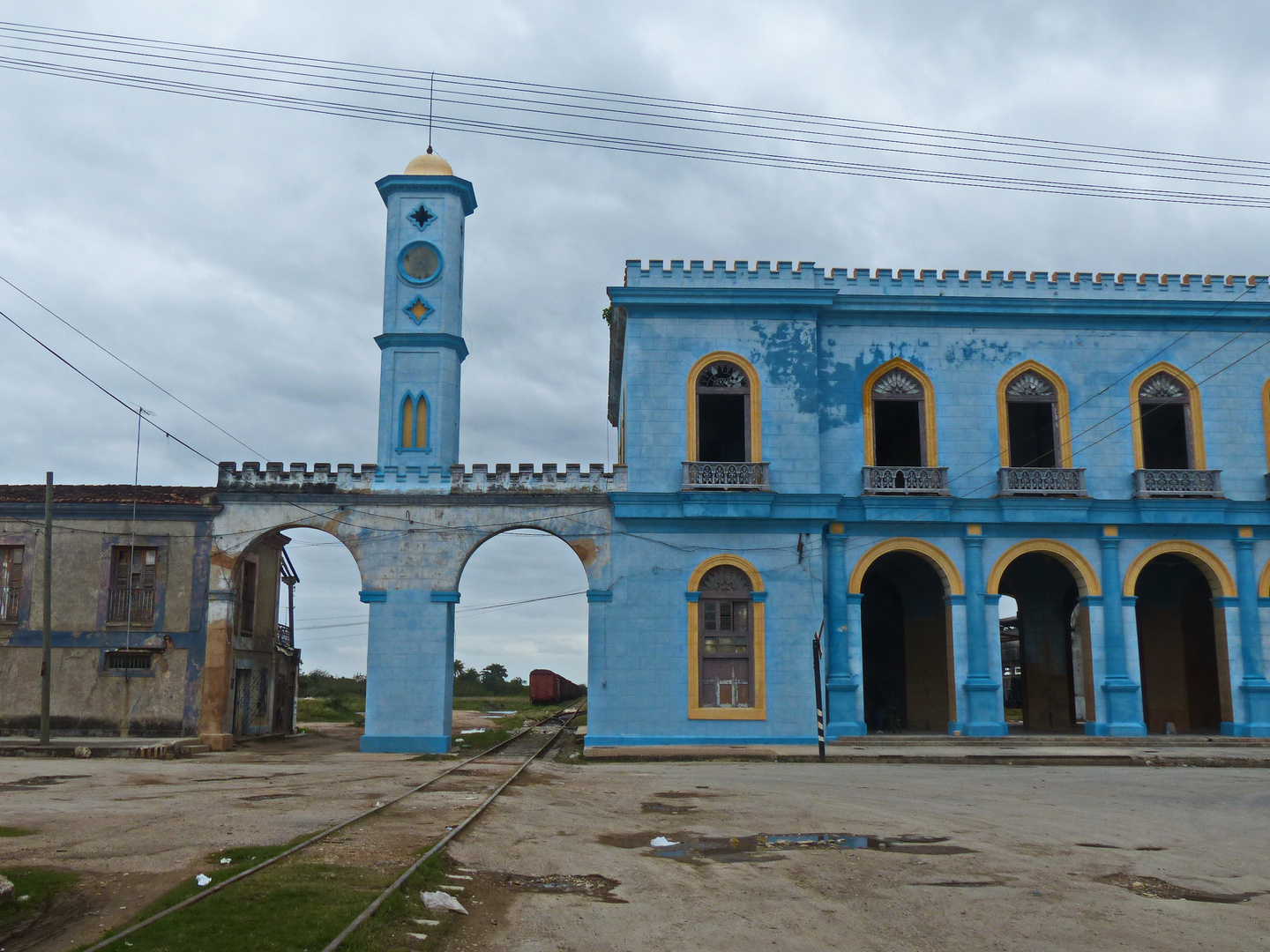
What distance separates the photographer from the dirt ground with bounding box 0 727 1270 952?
25.2 feet

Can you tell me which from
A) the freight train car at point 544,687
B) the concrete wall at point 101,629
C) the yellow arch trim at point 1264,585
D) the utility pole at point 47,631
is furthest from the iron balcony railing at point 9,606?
the freight train car at point 544,687

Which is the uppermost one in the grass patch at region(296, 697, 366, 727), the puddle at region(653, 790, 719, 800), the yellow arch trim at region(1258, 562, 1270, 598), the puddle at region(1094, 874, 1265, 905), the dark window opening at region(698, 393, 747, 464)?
the dark window opening at region(698, 393, 747, 464)

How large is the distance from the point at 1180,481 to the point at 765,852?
18.2 meters

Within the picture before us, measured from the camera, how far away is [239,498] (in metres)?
24.1

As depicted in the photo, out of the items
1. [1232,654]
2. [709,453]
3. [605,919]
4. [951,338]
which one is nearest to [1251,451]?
[1232,654]

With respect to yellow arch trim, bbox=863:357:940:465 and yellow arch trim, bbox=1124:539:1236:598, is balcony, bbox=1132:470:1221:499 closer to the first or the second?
yellow arch trim, bbox=1124:539:1236:598

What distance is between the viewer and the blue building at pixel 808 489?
23297 millimetres

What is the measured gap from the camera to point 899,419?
27.6m

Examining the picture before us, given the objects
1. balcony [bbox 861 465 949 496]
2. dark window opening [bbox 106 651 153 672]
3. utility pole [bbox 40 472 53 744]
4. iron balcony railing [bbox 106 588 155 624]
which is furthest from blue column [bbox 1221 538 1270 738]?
utility pole [bbox 40 472 53 744]

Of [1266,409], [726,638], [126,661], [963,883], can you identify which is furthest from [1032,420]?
[126,661]

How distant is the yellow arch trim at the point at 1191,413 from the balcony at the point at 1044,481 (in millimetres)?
1565

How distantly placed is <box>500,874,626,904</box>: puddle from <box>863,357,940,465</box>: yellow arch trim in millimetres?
16756

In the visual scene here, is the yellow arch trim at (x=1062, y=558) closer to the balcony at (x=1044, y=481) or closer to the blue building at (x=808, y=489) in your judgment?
the blue building at (x=808, y=489)

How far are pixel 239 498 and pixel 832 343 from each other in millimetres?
13775
